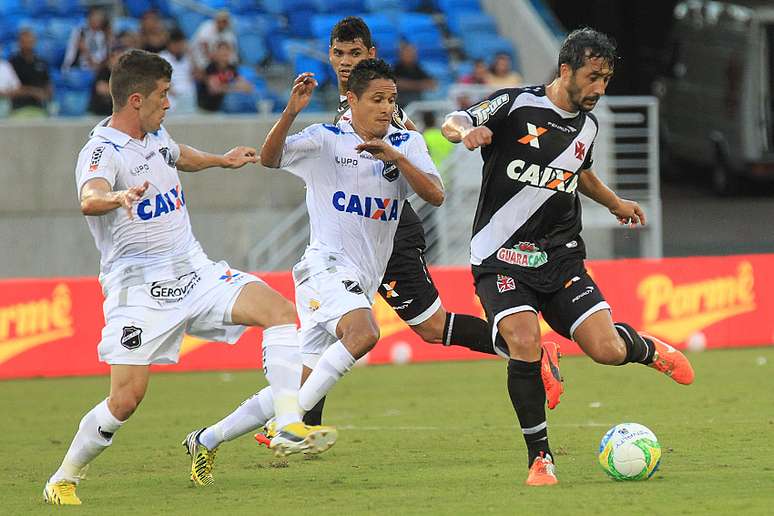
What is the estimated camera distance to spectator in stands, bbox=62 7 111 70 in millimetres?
17578

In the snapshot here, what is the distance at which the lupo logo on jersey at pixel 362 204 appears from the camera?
7738mm

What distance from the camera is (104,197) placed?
651cm

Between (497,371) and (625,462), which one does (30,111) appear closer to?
(497,371)

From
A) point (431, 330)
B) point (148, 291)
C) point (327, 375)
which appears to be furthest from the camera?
point (431, 330)

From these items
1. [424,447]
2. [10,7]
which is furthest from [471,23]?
[424,447]

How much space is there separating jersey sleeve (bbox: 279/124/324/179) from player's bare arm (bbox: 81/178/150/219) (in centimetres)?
120

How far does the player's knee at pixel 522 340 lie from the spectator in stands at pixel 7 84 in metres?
11.6

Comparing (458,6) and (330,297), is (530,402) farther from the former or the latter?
(458,6)

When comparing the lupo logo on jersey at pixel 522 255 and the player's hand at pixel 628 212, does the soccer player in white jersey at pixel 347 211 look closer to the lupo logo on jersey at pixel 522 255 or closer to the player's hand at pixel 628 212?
the lupo logo on jersey at pixel 522 255

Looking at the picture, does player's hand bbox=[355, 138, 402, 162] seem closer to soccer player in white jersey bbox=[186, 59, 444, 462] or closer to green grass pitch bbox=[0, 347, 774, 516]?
soccer player in white jersey bbox=[186, 59, 444, 462]

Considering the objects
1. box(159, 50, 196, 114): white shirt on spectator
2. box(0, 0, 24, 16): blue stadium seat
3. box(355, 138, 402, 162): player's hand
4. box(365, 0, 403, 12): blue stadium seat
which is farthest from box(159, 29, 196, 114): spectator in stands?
box(355, 138, 402, 162): player's hand

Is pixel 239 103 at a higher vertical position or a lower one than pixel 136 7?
lower

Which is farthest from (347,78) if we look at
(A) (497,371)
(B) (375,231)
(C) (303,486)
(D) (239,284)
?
(A) (497,371)

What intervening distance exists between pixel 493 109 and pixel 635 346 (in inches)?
59.3
